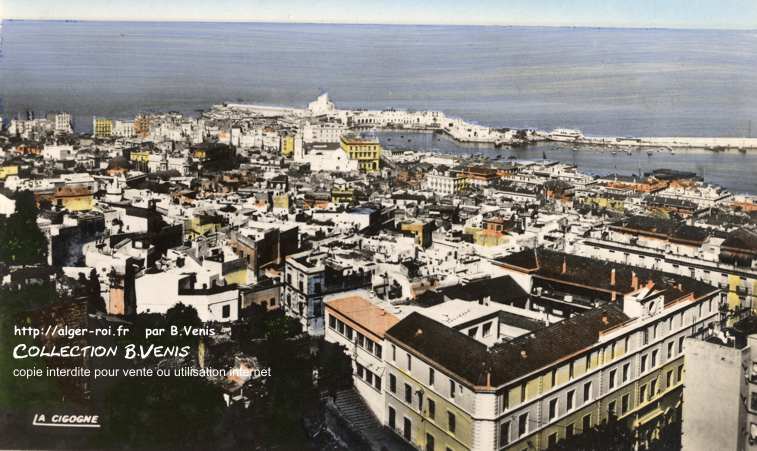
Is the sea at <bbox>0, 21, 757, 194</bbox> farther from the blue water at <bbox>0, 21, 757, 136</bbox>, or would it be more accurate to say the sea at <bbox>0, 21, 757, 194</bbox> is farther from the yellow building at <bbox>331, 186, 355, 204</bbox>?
the yellow building at <bbox>331, 186, 355, 204</bbox>

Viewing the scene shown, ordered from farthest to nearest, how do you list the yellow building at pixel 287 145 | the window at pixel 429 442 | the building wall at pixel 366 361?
the yellow building at pixel 287 145, the building wall at pixel 366 361, the window at pixel 429 442

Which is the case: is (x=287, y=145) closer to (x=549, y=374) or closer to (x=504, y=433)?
(x=549, y=374)

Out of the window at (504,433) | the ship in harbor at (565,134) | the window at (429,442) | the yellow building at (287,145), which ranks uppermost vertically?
the ship in harbor at (565,134)

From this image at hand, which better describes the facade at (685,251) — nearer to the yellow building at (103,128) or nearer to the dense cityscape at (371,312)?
the dense cityscape at (371,312)

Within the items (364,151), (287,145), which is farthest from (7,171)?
(287,145)

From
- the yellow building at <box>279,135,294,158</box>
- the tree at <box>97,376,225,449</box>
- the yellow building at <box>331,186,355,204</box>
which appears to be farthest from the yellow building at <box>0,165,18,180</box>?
the yellow building at <box>279,135,294,158</box>

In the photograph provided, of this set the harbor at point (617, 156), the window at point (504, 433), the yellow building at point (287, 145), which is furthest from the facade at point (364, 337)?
the yellow building at point (287, 145)

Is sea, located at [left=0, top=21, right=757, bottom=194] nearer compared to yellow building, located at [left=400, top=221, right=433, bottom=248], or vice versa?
sea, located at [left=0, top=21, right=757, bottom=194]
